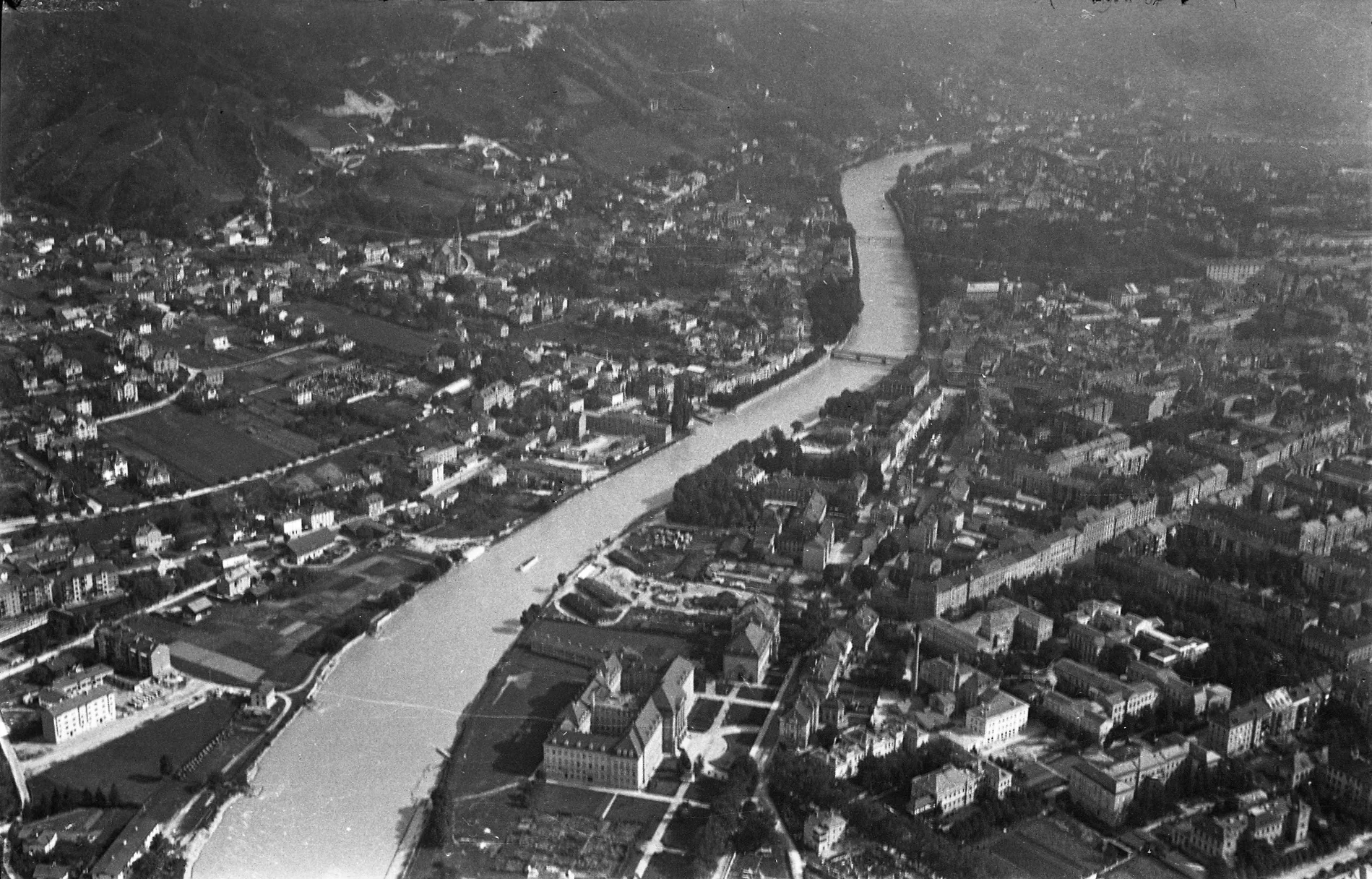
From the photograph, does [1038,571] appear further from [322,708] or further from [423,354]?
[423,354]

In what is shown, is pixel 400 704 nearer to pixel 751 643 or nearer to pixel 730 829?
pixel 751 643

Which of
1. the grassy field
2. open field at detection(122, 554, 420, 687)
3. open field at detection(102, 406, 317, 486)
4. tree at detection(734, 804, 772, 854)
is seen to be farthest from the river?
open field at detection(102, 406, 317, 486)

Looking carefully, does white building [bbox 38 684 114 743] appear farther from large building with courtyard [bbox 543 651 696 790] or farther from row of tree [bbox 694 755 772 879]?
row of tree [bbox 694 755 772 879]

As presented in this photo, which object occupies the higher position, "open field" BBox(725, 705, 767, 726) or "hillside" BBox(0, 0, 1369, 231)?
"hillside" BBox(0, 0, 1369, 231)

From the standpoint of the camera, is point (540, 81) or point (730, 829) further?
point (540, 81)

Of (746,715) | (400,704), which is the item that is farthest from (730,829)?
(400,704)
